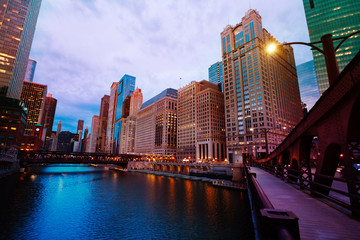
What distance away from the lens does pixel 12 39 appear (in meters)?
123

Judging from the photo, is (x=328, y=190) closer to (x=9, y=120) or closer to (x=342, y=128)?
(x=342, y=128)

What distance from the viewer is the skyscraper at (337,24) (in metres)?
109

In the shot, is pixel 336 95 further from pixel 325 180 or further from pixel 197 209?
pixel 197 209

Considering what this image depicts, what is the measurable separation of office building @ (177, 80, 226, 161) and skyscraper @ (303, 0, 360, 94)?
77.5 m

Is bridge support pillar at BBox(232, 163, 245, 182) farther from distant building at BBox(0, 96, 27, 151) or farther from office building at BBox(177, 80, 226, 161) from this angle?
distant building at BBox(0, 96, 27, 151)

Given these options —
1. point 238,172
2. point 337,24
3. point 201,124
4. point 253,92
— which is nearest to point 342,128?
point 238,172

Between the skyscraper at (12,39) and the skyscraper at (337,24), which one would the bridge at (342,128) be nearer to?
the skyscraper at (337,24)

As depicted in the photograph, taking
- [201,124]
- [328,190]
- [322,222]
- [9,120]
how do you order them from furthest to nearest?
[201,124] < [9,120] < [328,190] < [322,222]

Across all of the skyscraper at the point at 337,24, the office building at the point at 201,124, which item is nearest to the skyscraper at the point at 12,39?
the office building at the point at 201,124

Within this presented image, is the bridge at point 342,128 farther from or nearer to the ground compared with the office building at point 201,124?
nearer to the ground

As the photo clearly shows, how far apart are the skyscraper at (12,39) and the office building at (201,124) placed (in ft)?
441

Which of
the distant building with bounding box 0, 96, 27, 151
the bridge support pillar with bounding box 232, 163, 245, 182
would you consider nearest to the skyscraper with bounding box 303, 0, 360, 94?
the bridge support pillar with bounding box 232, 163, 245, 182

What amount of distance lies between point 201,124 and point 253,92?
169 feet

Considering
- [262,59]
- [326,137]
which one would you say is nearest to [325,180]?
[326,137]
